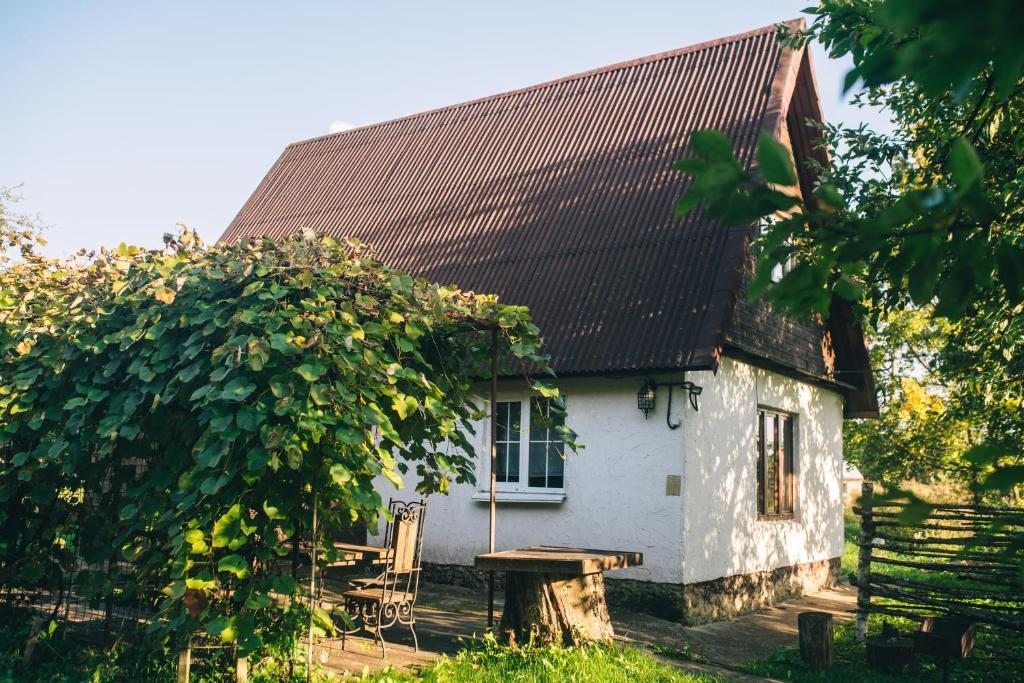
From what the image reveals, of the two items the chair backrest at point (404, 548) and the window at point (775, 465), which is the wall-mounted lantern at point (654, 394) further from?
the chair backrest at point (404, 548)

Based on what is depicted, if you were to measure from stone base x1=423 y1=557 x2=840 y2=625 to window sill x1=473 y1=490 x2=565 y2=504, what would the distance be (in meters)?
0.97

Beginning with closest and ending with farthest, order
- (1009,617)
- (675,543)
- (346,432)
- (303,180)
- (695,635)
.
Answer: (346,432)
(1009,617)
(695,635)
(675,543)
(303,180)

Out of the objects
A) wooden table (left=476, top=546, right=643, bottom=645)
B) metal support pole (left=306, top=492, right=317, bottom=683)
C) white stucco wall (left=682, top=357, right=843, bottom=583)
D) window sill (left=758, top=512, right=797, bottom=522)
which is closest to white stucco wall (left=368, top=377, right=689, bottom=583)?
white stucco wall (left=682, top=357, right=843, bottom=583)

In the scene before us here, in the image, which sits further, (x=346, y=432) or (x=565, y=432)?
(x=565, y=432)

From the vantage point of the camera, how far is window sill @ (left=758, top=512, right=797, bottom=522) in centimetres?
1267

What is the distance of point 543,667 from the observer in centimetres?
666

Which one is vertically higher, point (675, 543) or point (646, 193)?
point (646, 193)

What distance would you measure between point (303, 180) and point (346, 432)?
15.0 metres

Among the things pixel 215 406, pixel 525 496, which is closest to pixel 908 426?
pixel 525 496

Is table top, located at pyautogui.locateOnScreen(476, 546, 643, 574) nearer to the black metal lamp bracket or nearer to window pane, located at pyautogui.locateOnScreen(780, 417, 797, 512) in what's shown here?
the black metal lamp bracket

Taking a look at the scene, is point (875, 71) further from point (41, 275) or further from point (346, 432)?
point (41, 275)

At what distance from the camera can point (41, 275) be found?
7.13 metres

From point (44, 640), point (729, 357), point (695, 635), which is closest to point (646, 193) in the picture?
point (729, 357)

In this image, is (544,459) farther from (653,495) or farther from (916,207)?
(916,207)
